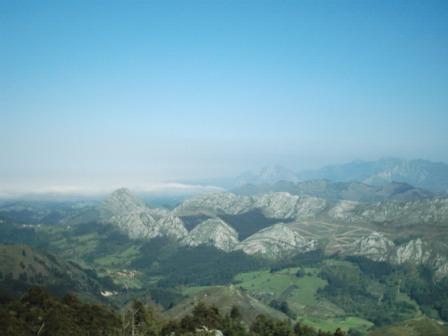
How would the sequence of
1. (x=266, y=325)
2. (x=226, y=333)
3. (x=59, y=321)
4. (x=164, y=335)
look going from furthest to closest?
(x=266, y=325), (x=226, y=333), (x=164, y=335), (x=59, y=321)

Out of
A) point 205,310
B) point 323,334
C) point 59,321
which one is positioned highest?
point 59,321

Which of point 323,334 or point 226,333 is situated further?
point 323,334

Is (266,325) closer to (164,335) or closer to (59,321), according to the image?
(164,335)

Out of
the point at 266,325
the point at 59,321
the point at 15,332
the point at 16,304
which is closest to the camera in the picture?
the point at 15,332

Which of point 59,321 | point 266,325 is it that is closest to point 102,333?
point 59,321

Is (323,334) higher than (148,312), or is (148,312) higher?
(148,312)

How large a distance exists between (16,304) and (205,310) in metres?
64.4

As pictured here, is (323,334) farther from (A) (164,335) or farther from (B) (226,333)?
(A) (164,335)

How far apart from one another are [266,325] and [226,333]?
21295 millimetres

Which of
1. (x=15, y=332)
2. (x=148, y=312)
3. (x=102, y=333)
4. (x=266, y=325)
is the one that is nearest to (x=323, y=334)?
(x=266, y=325)

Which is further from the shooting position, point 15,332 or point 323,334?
point 323,334

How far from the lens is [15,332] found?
103875mm

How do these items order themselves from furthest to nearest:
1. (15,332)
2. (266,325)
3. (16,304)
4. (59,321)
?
(266,325) → (16,304) → (59,321) → (15,332)

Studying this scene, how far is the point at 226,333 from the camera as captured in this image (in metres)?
157
